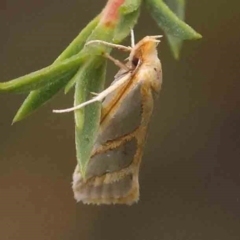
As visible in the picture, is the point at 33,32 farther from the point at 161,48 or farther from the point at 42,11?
the point at 161,48

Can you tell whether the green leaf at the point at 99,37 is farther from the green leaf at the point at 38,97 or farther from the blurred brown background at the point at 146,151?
the blurred brown background at the point at 146,151

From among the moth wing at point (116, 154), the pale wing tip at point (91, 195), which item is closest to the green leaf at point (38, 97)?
the moth wing at point (116, 154)

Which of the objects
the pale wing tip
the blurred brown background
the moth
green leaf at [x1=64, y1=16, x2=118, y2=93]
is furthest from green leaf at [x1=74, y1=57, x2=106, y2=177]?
the blurred brown background

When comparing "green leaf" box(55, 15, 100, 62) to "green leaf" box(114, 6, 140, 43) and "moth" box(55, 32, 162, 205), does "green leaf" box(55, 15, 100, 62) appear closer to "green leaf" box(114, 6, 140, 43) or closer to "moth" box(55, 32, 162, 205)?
"green leaf" box(114, 6, 140, 43)

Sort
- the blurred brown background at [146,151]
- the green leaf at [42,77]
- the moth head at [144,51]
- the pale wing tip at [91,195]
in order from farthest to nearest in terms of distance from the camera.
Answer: the blurred brown background at [146,151]
the pale wing tip at [91,195]
the moth head at [144,51]
the green leaf at [42,77]

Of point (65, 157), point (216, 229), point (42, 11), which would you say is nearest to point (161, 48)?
point (42, 11)

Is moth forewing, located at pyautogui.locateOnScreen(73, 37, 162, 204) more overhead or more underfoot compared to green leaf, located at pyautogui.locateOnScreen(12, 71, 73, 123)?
more underfoot

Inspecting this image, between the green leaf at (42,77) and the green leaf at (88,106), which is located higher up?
the green leaf at (42,77)
